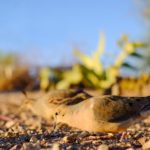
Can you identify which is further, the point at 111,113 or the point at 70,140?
the point at 70,140

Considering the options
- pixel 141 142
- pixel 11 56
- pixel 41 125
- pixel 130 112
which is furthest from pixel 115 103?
pixel 11 56

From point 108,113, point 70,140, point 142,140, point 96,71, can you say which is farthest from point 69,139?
point 96,71

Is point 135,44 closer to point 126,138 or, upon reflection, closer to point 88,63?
point 88,63

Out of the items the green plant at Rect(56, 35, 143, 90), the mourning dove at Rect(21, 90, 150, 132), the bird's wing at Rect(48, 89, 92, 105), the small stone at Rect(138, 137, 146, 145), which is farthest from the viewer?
the green plant at Rect(56, 35, 143, 90)

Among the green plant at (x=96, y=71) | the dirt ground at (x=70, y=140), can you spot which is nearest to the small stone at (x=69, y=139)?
the dirt ground at (x=70, y=140)

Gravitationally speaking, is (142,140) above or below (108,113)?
below

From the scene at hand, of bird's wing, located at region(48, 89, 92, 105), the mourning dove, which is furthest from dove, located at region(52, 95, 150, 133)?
bird's wing, located at region(48, 89, 92, 105)

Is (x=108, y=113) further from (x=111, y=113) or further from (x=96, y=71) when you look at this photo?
(x=96, y=71)

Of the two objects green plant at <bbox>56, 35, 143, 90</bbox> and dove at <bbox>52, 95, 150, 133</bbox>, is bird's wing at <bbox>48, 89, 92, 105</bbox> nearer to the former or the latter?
dove at <bbox>52, 95, 150, 133</bbox>

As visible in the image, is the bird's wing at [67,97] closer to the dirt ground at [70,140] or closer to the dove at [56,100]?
the dove at [56,100]
